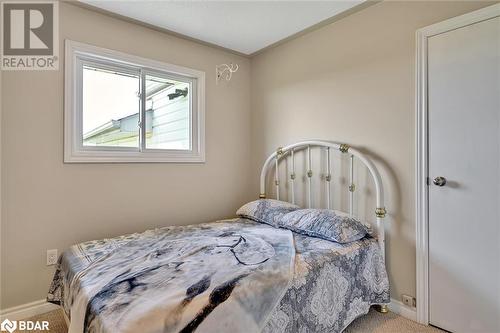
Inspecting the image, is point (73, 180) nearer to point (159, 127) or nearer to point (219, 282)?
point (159, 127)

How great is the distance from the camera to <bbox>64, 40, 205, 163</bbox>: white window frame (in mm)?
2098

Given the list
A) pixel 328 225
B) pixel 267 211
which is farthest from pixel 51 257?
pixel 328 225

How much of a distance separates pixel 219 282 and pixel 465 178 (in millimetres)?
1595

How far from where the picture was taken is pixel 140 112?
8.29 feet

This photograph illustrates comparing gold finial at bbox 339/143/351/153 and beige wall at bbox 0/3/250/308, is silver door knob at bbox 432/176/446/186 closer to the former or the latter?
gold finial at bbox 339/143/351/153

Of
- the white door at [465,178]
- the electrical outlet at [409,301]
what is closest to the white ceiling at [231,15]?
the white door at [465,178]

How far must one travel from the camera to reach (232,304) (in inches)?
45.6

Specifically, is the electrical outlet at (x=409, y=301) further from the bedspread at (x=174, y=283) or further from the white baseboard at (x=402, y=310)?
the bedspread at (x=174, y=283)

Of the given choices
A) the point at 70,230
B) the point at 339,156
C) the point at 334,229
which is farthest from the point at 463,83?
→ the point at 70,230

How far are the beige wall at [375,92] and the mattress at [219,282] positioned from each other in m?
0.30

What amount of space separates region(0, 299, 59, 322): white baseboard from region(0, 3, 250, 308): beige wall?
0.04 meters

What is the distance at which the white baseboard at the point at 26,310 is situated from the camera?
1.89m

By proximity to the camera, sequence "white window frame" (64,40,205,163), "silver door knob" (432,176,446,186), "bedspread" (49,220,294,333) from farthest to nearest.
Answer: "white window frame" (64,40,205,163), "silver door knob" (432,176,446,186), "bedspread" (49,220,294,333)

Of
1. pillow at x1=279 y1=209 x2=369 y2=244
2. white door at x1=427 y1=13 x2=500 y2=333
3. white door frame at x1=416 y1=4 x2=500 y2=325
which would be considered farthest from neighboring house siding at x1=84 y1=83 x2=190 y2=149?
white door at x1=427 y1=13 x2=500 y2=333
